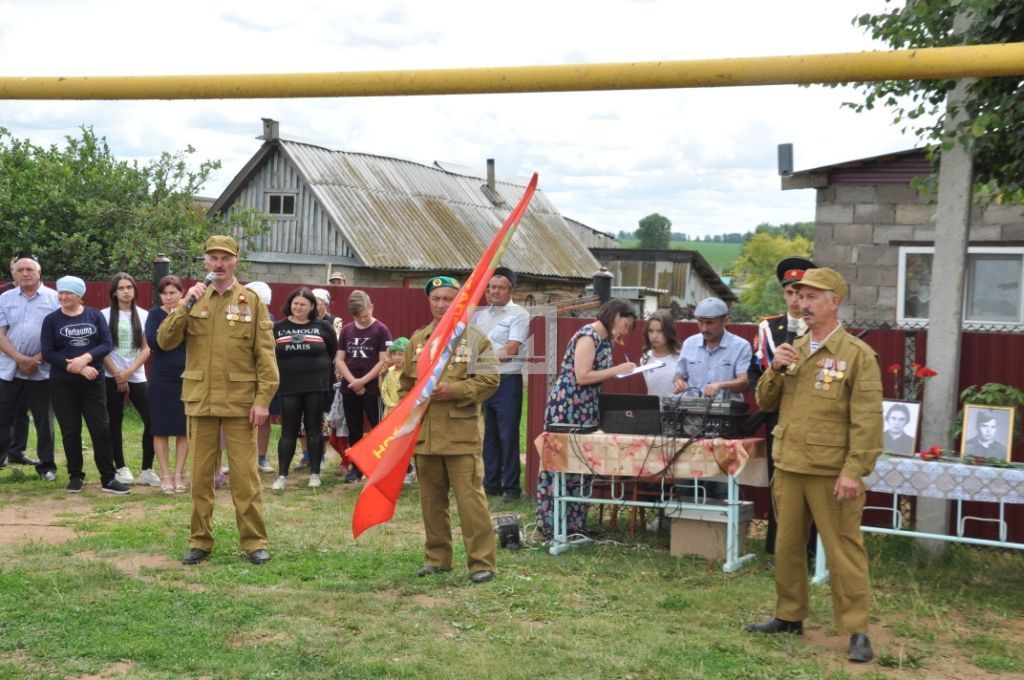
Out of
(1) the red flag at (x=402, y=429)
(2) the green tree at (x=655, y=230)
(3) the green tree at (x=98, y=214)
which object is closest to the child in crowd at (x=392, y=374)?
(1) the red flag at (x=402, y=429)

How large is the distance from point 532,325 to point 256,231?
49.1 feet

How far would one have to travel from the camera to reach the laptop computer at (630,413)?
8.55 meters

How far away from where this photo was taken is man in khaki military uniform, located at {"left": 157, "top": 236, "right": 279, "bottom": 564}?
26.3 ft

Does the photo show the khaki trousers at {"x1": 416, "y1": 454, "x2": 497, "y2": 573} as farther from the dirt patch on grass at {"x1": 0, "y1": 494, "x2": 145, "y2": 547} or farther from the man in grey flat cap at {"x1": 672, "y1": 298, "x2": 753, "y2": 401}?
the dirt patch on grass at {"x1": 0, "y1": 494, "x2": 145, "y2": 547}

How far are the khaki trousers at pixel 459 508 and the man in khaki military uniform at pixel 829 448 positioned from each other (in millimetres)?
2004

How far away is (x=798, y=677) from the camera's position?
5840 millimetres

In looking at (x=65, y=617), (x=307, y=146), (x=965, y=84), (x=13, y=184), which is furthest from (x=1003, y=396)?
(x=307, y=146)

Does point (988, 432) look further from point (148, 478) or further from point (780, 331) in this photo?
point (148, 478)

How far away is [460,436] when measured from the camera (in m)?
7.63

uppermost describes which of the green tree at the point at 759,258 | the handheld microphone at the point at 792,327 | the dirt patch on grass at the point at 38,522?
the green tree at the point at 759,258

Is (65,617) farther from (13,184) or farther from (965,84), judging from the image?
(13,184)

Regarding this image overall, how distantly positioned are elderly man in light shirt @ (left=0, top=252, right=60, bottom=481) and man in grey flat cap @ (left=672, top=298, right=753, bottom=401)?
615cm

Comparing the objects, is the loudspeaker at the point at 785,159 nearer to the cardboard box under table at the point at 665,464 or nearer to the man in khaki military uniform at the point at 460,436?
the cardboard box under table at the point at 665,464

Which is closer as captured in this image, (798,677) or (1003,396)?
(798,677)
